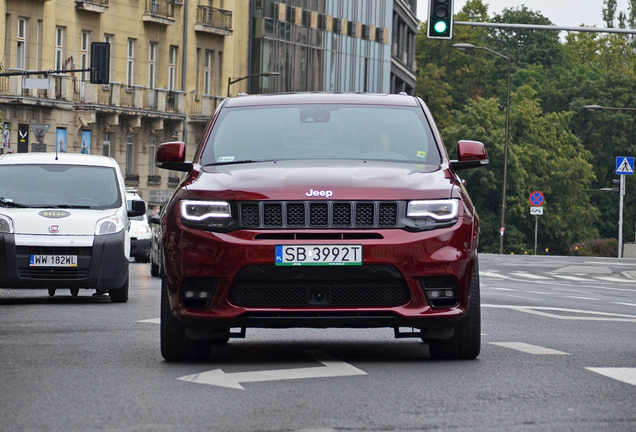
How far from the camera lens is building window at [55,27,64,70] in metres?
57.3

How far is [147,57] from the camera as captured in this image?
206ft

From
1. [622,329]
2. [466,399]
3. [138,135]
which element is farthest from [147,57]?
[466,399]

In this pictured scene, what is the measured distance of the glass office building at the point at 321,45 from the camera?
69562mm

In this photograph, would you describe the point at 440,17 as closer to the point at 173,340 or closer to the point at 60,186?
the point at 60,186

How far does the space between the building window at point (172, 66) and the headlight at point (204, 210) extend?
5636 cm

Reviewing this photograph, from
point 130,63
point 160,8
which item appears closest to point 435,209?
point 130,63

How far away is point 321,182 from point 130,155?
54.8 metres

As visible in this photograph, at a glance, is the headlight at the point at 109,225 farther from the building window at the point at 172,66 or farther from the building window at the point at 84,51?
the building window at the point at 172,66

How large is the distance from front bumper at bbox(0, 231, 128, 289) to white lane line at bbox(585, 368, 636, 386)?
881 centimetres

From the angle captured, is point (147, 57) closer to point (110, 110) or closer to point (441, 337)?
point (110, 110)

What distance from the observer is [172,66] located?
2564 inches

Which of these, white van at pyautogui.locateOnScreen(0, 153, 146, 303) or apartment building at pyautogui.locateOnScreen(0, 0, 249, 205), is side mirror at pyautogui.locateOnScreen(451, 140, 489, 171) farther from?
apartment building at pyautogui.locateOnScreen(0, 0, 249, 205)

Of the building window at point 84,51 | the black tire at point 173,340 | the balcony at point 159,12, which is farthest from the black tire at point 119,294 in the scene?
the balcony at point 159,12

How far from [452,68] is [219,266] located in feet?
330
